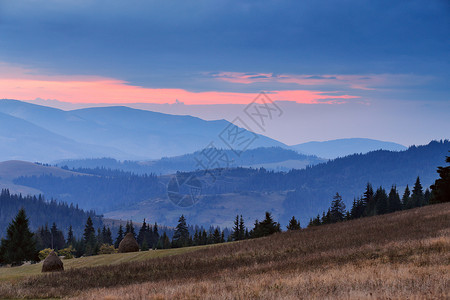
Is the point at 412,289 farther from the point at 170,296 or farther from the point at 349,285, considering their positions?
the point at 170,296

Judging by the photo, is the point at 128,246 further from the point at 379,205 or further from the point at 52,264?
the point at 379,205

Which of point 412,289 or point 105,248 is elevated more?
point 412,289

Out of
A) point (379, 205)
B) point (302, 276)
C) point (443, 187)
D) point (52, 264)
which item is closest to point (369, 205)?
point (379, 205)

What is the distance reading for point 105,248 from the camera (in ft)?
382

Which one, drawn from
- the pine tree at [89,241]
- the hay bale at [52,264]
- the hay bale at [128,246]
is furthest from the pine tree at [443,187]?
the pine tree at [89,241]

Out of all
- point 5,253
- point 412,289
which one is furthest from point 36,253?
point 412,289

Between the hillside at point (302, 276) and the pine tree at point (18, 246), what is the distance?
5107 centimetres

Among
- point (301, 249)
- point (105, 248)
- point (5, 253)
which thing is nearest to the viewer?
point (301, 249)

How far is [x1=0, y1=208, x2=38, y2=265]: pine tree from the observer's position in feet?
241

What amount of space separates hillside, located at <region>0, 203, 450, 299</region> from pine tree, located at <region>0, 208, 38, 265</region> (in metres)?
51.1

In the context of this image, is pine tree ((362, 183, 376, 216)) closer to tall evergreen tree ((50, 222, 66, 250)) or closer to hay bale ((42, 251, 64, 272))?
hay bale ((42, 251, 64, 272))

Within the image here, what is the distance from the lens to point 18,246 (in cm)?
7400

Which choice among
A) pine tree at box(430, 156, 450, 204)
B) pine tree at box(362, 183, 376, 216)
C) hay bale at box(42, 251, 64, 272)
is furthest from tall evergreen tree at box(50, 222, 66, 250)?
pine tree at box(430, 156, 450, 204)

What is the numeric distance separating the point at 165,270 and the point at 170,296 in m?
12.8
